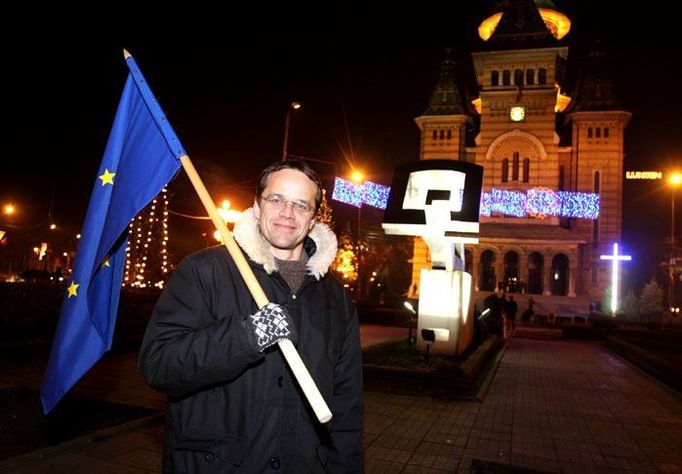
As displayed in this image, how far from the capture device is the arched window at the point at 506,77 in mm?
42312

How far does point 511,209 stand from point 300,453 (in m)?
31.0

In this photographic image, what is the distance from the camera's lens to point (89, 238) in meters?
3.11

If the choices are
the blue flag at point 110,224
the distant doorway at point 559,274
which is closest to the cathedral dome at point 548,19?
the distant doorway at point 559,274

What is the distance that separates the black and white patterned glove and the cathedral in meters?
38.0

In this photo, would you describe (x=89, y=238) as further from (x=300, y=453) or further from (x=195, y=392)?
(x=300, y=453)

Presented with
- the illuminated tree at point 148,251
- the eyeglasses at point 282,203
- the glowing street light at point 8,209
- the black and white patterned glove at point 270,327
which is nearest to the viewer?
the black and white patterned glove at point 270,327

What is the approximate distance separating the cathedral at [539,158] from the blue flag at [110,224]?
37289mm

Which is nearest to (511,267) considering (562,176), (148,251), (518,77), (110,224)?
(562,176)

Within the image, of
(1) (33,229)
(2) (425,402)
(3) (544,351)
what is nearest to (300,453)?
(2) (425,402)

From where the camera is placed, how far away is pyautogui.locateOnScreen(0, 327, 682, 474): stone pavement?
5637mm

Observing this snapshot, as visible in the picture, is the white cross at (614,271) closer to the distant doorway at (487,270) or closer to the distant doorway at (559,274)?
the distant doorway at (559,274)

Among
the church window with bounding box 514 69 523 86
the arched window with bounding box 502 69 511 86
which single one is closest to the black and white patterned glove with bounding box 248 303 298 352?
the church window with bounding box 514 69 523 86

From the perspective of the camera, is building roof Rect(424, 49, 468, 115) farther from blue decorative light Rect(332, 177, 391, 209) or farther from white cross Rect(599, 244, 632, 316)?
blue decorative light Rect(332, 177, 391, 209)

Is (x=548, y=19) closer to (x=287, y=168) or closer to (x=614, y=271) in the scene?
(x=614, y=271)
